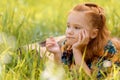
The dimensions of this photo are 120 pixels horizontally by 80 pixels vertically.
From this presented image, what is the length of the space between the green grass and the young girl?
0.50 feet

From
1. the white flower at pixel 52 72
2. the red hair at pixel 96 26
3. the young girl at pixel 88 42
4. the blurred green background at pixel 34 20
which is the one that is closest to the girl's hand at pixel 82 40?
the young girl at pixel 88 42

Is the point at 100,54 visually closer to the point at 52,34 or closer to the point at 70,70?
the point at 70,70

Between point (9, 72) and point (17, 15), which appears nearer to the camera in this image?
point (9, 72)

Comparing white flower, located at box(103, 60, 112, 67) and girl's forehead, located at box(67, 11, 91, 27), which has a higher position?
girl's forehead, located at box(67, 11, 91, 27)

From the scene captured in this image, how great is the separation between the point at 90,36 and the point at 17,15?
1.53 metres

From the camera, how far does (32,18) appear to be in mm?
6129

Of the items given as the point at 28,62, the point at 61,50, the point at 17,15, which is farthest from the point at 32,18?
the point at 28,62

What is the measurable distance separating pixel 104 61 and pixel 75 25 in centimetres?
35

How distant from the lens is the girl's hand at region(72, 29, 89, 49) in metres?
4.54

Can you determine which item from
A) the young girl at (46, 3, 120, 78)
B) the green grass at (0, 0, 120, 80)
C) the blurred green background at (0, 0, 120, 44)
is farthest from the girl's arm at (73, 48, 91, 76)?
the blurred green background at (0, 0, 120, 44)

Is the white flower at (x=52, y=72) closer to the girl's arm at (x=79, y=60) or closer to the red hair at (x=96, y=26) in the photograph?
the girl's arm at (x=79, y=60)

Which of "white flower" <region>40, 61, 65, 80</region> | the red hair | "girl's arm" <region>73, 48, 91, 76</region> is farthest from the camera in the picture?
the red hair

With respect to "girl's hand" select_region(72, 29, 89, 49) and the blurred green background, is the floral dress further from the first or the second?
the blurred green background

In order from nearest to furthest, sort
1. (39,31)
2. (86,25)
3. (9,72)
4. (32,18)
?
(9,72), (86,25), (39,31), (32,18)
